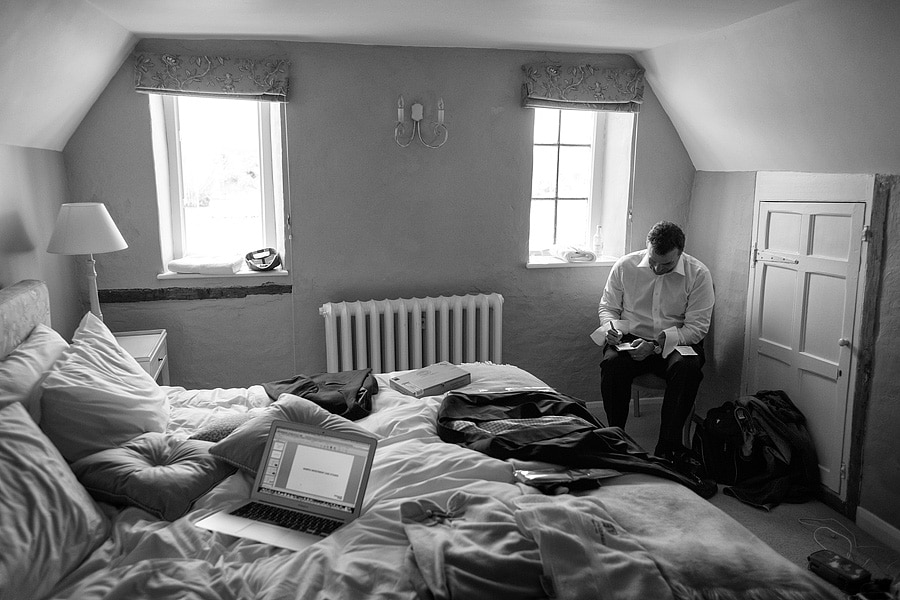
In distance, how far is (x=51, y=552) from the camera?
1.52 metres

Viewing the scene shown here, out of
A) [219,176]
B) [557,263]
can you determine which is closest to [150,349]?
[219,176]

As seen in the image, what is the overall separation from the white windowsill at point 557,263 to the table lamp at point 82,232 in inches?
88.2

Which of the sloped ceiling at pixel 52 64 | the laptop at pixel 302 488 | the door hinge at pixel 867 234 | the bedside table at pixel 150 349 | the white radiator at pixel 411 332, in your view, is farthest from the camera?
the white radiator at pixel 411 332

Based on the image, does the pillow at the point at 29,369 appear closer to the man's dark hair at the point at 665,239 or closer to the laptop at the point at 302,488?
the laptop at the point at 302,488

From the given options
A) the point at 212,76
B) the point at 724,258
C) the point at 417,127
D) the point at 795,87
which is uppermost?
the point at 212,76

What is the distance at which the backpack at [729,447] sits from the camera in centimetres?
320

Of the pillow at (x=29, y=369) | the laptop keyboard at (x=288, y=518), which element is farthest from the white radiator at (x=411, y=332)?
the laptop keyboard at (x=288, y=518)

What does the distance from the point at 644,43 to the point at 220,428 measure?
287 cm

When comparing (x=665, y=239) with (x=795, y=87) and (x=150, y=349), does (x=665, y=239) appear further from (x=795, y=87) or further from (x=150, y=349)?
(x=150, y=349)

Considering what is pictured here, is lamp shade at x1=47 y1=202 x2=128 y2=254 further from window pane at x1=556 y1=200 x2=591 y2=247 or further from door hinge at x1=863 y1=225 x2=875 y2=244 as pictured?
door hinge at x1=863 y1=225 x2=875 y2=244

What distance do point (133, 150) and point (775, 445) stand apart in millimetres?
3460

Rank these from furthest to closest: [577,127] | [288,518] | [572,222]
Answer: [572,222], [577,127], [288,518]

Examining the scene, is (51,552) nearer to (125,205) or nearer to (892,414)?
(125,205)

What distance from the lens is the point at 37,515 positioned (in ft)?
5.17
